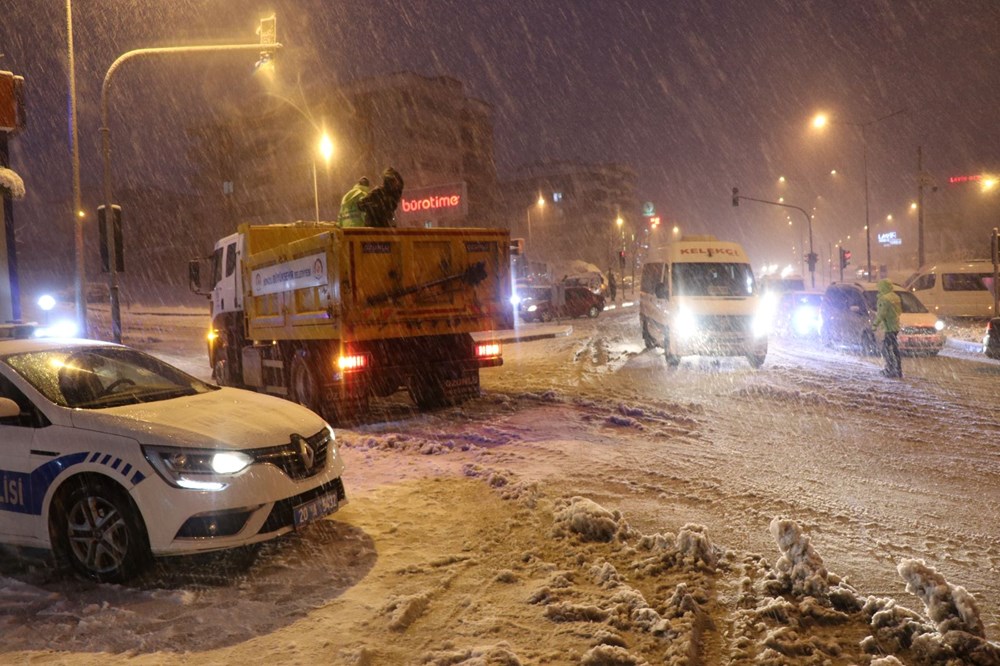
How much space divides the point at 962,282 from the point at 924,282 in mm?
1050

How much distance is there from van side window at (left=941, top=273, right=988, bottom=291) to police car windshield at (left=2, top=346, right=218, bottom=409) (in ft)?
81.2

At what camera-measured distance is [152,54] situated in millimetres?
16250

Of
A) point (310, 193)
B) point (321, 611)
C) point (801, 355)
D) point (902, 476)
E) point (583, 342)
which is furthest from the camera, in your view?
point (310, 193)

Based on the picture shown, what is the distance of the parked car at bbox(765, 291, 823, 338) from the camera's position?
984 inches

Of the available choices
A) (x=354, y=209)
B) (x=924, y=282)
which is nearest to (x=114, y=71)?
(x=354, y=209)

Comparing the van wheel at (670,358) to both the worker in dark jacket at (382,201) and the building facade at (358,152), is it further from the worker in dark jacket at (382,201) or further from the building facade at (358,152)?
the building facade at (358,152)

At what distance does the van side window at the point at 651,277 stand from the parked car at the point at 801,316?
5704 millimetres

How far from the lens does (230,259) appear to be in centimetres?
1415

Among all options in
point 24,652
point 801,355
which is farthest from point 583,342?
point 24,652

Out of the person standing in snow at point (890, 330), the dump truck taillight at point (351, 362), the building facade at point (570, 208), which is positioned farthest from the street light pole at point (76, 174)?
the building facade at point (570, 208)

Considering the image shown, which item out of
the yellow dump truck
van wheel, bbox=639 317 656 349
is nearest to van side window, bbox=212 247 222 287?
the yellow dump truck

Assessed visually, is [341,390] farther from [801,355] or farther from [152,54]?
[801,355]

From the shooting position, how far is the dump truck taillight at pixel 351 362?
1029 centimetres

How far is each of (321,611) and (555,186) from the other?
117843 millimetres
